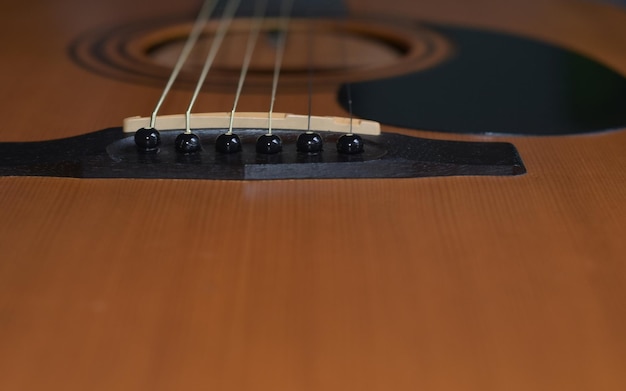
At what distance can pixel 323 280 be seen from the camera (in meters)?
0.43

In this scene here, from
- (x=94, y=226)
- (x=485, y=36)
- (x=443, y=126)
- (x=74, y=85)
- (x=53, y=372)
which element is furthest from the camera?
(x=485, y=36)

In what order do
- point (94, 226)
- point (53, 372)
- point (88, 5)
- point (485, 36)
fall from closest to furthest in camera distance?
point (53, 372)
point (94, 226)
point (485, 36)
point (88, 5)

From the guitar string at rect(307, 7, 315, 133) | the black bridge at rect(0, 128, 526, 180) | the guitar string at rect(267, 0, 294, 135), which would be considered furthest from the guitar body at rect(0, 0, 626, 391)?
the guitar string at rect(267, 0, 294, 135)

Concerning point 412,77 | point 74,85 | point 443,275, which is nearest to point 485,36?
point 412,77

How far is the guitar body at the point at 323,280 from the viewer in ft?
1.21

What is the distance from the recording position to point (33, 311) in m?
0.41

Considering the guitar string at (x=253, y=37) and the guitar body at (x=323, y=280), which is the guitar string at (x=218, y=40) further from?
the guitar body at (x=323, y=280)

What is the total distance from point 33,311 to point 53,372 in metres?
0.06

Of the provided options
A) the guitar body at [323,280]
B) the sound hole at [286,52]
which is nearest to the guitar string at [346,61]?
the sound hole at [286,52]

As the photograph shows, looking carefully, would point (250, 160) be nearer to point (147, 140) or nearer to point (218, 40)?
point (147, 140)

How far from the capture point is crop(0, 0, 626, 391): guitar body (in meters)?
0.37

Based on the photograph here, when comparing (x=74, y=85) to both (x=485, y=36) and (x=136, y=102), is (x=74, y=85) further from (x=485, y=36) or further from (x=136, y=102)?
(x=485, y=36)

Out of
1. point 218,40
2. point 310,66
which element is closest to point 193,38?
point 218,40

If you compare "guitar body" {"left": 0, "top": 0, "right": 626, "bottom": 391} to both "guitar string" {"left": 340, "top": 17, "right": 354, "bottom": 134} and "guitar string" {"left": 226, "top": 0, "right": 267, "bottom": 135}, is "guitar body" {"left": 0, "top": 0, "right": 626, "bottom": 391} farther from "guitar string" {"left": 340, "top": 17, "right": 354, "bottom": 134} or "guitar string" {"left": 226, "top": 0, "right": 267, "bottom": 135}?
"guitar string" {"left": 226, "top": 0, "right": 267, "bottom": 135}
